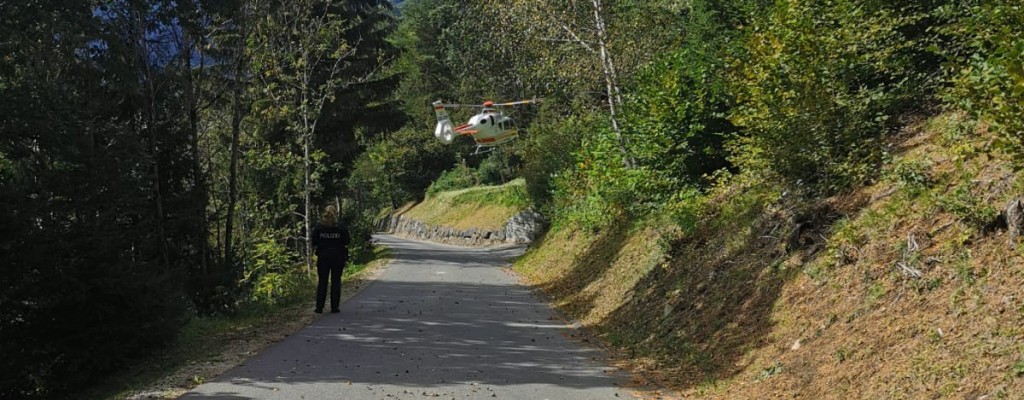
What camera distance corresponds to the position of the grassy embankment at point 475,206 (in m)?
46.3

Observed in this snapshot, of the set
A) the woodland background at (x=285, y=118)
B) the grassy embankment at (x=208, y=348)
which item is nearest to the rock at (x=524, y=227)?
the woodland background at (x=285, y=118)

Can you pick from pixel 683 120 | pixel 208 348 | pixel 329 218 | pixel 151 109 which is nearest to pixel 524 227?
pixel 151 109

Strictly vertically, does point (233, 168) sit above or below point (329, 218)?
above

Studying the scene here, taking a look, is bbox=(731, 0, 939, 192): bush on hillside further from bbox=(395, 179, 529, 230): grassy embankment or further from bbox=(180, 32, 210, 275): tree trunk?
bbox=(395, 179, 529, 230): grassy embankment

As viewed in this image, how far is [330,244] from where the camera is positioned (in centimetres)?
1291

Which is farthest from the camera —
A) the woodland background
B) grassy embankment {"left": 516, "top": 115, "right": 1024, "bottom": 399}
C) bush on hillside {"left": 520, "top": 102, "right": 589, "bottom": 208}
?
bush on hillside {"left": 520, "top": 102, "right": 589, "bottom": 208}

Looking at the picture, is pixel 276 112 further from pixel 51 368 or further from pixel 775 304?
pixel 775 304

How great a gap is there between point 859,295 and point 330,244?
335 inches

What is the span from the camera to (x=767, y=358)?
740 centimetres

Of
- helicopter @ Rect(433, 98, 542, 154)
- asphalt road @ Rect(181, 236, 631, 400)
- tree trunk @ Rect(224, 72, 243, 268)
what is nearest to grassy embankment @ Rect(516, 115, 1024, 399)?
asphalt road @ Rect(181, 236, 631, 400)

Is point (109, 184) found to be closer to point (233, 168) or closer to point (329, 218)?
point (329, 218)

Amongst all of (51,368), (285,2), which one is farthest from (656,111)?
(285,2)

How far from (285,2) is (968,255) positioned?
2052cm

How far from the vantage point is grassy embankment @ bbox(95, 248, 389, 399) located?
7.95 meters
